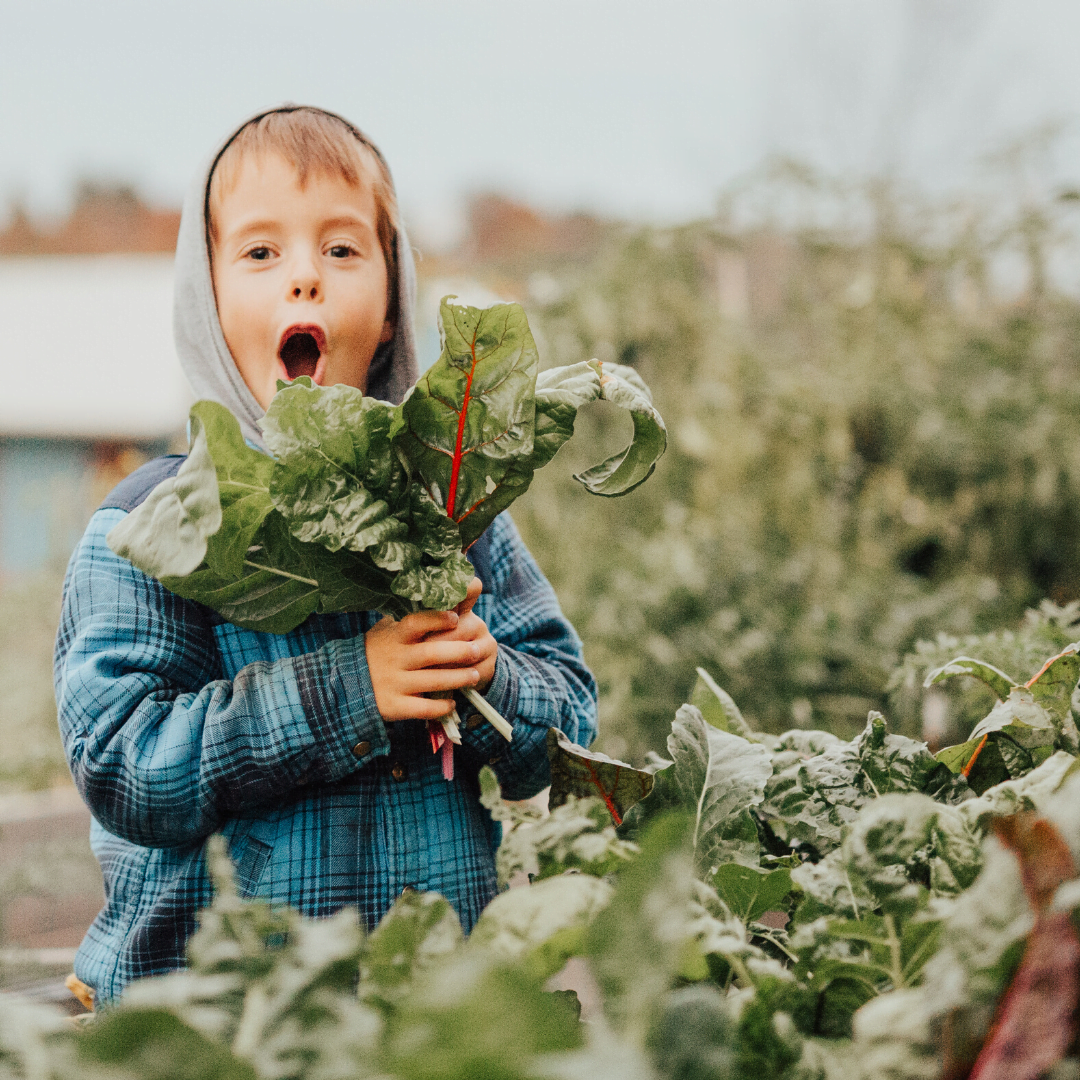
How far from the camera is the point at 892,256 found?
3.91 meters

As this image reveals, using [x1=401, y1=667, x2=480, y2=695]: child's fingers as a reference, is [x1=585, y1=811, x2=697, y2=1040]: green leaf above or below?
below

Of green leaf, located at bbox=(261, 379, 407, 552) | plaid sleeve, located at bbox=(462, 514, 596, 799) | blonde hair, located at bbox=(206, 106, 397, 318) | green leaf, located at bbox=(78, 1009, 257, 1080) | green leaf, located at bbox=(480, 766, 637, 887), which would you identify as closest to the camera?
green leaf, located at bbox=(78, 1009, 257, 1080)

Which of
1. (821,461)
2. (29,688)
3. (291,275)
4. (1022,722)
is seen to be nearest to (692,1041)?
(1022,722)

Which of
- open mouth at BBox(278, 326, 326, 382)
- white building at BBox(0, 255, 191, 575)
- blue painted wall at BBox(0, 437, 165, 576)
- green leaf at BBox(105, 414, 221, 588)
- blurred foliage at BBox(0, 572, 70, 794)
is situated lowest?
blurred foliage at BBox(0, 572, 70, 794)

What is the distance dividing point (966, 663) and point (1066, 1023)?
17.3 inches

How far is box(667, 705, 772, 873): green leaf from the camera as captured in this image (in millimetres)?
813

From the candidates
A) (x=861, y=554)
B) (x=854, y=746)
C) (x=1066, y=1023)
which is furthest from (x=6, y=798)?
(x=1066, y=1023)

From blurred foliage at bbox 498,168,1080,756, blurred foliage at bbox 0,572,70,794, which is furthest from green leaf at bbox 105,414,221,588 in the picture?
blurred foliage at bbox 0,572,70,794

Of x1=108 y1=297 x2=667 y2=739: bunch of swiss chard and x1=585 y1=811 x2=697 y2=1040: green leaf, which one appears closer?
x1=585 y1=811 x2=697 y2=1040: green leaf

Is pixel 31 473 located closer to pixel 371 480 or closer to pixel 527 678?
pixel 527 678

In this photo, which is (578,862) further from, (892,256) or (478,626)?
(892,256)

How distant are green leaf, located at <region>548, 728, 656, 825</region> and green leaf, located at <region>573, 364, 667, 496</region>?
23 centimetres

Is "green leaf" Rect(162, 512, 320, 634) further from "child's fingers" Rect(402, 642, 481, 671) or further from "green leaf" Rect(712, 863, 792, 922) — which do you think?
"green leaf" Rect(712, 863, 792, 922)

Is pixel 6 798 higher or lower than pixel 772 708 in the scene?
lower
